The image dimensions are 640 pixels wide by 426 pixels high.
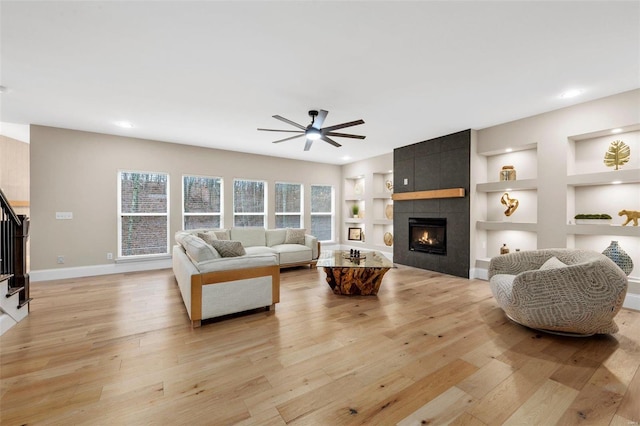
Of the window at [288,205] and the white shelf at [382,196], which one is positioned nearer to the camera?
the white shelf at [382,196]

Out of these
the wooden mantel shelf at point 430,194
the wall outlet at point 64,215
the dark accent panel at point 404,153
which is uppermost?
the dark accent panel at point 404,153

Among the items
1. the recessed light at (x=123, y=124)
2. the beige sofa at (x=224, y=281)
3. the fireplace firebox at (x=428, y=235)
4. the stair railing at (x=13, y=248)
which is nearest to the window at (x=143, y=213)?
the recessed light at (x=123, y=124)

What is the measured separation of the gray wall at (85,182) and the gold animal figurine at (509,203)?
615 cm

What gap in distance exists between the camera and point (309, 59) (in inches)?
105

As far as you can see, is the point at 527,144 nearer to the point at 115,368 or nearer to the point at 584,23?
the point at 584,23

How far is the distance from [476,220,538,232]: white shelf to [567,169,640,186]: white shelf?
80 cm

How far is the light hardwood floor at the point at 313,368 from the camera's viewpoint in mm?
1618

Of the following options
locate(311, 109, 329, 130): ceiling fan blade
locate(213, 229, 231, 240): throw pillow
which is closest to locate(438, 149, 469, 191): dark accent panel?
locate(311, 109, 329, 130): ceiling fan blade

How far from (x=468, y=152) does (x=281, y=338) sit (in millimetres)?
4498

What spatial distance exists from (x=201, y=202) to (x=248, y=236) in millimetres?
1443

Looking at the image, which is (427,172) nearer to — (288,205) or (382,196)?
(382,196)

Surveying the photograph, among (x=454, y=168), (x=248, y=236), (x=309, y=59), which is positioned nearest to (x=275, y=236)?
(x=248, y=236)

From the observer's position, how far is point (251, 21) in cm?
214

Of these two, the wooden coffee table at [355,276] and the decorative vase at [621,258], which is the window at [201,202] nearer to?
the wooden coffee table at [355,276]
